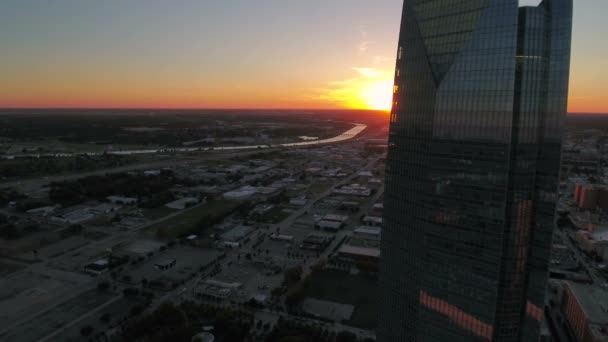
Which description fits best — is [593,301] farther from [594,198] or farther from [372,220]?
[594,198]

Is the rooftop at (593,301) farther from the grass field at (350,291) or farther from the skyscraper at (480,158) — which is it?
the skyscraper at (480,158)

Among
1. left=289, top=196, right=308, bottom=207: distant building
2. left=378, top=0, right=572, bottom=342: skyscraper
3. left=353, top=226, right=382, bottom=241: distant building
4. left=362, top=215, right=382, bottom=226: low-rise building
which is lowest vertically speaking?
left=353, top=226, right=382, bottom=241: distant building

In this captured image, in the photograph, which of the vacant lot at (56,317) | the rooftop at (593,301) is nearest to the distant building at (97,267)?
the vacant lot at (56,317)

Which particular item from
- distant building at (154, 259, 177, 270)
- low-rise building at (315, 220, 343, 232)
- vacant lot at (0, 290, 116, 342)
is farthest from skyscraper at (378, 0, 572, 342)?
low-rise building at (315, 220, 343, 232)

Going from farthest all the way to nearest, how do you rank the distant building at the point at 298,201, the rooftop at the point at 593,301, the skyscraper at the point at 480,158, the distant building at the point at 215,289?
the distant building at the point at 298,201 < the distant building at the point at 215,289 < the rooftop at the point at 593,301 < the skyscraper at the point at 480,158

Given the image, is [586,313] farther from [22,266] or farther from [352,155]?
[352,155]

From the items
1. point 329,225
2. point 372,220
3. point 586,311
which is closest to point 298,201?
point 329,225

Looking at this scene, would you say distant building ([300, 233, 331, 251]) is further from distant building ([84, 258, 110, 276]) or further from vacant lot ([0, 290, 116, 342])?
vacant lot ([0, 290, 116, 342])
